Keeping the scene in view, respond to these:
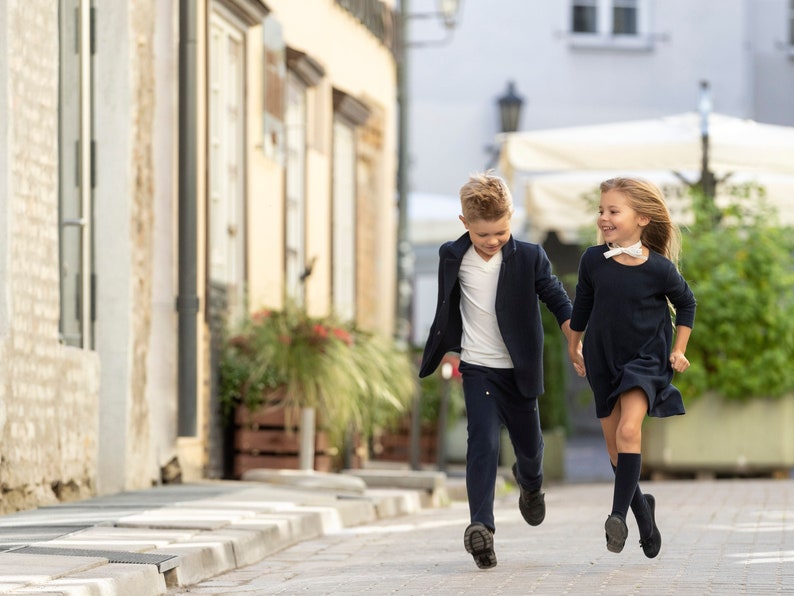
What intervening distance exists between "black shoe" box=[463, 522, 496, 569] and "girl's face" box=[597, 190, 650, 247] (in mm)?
1169

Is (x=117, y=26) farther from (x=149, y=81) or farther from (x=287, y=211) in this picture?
(x=287, y=211)

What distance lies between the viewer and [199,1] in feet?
38.2

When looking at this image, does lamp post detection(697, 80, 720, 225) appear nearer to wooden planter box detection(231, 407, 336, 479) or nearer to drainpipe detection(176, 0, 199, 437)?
wooden planter box detection(231, 407, 336, 479)

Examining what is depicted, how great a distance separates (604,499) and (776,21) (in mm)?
17120

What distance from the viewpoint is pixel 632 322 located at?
6645 mm

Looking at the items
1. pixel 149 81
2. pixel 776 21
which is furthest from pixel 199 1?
pixel 776 21

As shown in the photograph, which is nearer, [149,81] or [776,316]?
[149,81]

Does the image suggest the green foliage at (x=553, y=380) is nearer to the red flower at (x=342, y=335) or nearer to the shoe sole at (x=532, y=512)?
the red flower at (x=342, y=335)

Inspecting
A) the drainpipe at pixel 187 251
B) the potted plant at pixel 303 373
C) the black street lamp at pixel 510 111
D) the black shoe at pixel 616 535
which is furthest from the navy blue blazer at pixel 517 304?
the black street lamp at pixel 510 111

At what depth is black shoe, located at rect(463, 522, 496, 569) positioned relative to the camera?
21.9 ft

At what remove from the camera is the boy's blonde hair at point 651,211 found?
22.4ft

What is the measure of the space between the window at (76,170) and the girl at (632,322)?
3.66 m

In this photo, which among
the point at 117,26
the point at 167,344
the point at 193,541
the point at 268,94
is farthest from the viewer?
the point at 268,94

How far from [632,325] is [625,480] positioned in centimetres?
56
